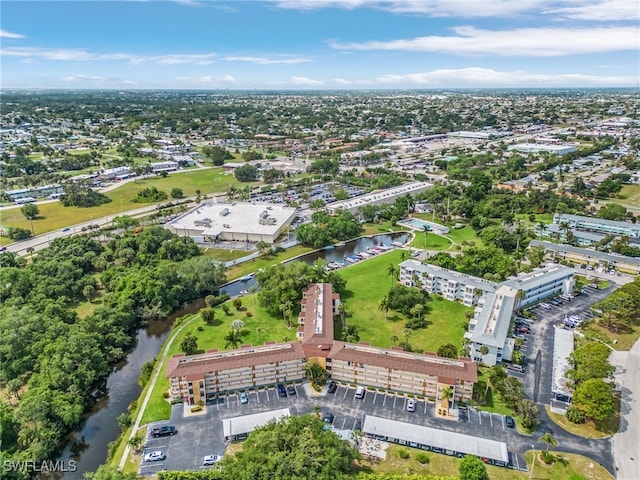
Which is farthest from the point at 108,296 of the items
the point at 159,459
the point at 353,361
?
the point at 353,361

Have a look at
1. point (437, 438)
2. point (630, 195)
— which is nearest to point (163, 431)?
point (437, 438)

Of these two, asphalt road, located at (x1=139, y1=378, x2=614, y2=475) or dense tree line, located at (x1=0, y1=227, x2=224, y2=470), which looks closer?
asphalt road, located at (x1=139, y1=378, x2=614, y2=475)

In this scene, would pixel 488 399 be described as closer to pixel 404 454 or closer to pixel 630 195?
pixel 404 454

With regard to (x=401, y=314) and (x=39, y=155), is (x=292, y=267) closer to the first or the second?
(x=401, y=314)

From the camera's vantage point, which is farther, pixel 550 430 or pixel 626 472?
pixel 550 430

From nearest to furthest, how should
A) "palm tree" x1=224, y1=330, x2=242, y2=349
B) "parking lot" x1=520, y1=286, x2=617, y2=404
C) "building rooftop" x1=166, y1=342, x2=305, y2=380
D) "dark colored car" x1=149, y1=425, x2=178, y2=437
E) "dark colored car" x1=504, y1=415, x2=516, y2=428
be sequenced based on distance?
"dark colored car" x1=149, y1=425, x2=178, y2=437 → "dark colored car" x1=504, y1=415, x2=516, y2=428 → "building rooftop" x1=166, y1=342, x2=305, y2=380 → "parking lot" x1=520, y1=286, x2=617, y2=404 → "palm tree" x1=224, y1=330, x2=242, y2=349

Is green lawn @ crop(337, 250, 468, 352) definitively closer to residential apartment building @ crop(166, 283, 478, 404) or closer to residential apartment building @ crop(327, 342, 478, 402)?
residential apartment building @ crop(166, 283, 478, 404)

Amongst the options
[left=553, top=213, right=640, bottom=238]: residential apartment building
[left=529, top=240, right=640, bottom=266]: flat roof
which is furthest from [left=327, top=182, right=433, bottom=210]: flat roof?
[left=529, top=240, right=640, bottom=266]: flat roof

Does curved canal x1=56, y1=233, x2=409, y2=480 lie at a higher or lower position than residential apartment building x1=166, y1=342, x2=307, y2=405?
A: lower
